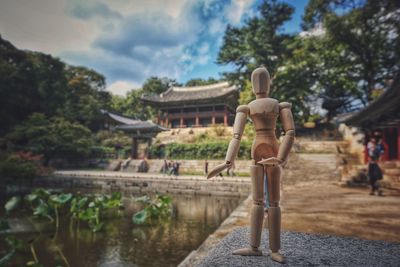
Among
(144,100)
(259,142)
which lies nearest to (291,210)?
(259,142)

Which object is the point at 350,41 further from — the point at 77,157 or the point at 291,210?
the point at 77,157

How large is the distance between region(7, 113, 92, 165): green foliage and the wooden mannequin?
23.7 metres

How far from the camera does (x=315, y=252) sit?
2605 mm

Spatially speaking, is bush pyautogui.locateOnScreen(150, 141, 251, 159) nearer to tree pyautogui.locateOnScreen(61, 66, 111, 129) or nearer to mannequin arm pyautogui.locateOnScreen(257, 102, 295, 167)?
tree pyautogui.locateOnScreen(61, 66, 111, 129)

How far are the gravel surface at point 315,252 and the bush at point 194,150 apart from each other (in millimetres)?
19354

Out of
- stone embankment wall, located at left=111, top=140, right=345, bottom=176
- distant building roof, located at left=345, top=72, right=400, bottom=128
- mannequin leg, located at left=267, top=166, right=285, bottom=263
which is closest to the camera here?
mannequin leg, located at left=267, top=166, right=285, bottom=263

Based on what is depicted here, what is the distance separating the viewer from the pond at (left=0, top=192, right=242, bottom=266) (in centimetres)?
539

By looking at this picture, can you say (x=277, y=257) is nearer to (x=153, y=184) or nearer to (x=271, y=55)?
(x=153, y=184)

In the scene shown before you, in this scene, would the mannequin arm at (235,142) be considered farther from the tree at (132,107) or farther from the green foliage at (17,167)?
the tree at (132,107)

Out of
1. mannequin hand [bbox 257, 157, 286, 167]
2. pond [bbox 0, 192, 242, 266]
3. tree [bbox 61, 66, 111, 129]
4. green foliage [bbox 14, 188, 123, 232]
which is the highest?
tree [bbox 61, 66, 111, 129]

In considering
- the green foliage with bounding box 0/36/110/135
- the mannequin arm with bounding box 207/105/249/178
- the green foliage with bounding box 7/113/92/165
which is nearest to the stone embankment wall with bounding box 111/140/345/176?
the green foliage with bounding box 7/113/92/165

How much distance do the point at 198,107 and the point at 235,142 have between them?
31710 mm

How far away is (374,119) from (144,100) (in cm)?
2836

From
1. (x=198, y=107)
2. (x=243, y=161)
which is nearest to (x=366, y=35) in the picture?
(x=243, y=161)
